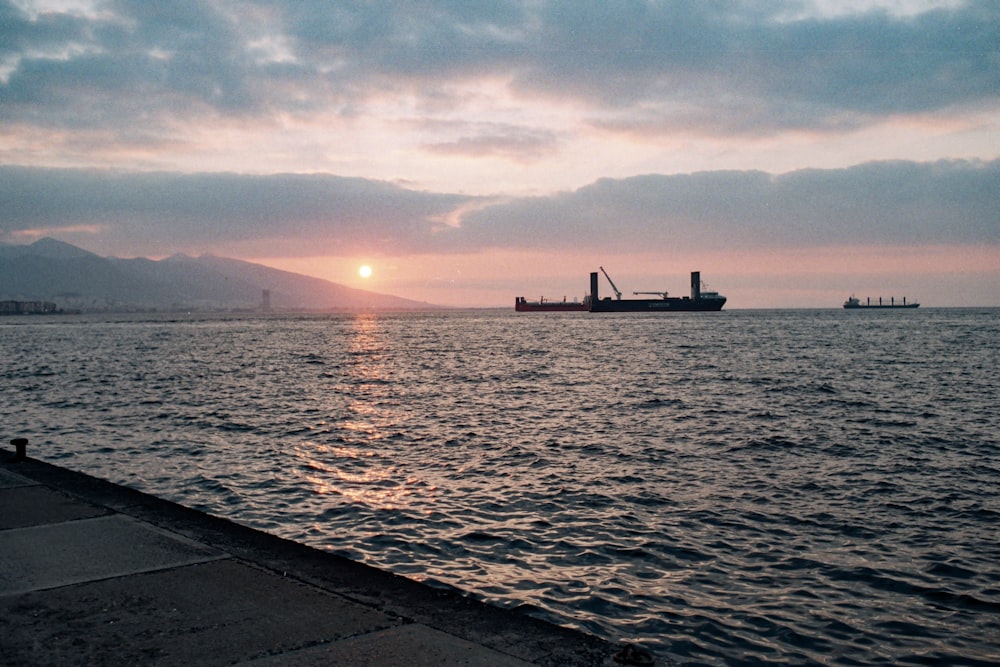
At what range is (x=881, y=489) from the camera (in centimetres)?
1351

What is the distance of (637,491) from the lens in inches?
523

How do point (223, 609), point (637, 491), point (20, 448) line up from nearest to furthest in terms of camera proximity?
1. point (223, 609)
2. point (20, 448)
3. point (637, 491)

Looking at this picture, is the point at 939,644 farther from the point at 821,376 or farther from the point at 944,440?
the point at 821,376

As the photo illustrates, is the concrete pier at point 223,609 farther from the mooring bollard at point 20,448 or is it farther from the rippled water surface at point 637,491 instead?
the mooring bollard at point 20,448

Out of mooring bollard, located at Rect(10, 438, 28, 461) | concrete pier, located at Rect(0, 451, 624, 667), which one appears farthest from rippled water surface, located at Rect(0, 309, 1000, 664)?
mooring bollard, located at Rect(10, 438, 28, 461)

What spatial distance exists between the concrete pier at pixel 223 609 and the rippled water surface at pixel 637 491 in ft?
7.29

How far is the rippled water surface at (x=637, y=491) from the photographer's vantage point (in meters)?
7.74

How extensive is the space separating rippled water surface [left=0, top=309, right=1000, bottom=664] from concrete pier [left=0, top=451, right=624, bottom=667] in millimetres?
2221

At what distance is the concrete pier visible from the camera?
15.3 ft

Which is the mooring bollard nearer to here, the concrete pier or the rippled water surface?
the rippled water surface

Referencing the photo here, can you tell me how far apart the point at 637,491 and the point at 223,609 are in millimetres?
9145

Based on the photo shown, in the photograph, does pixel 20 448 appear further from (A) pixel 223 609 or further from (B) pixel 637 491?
(B) pixel 637 491

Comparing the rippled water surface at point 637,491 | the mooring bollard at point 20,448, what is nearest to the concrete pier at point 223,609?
the rippled water surface at point 637,491

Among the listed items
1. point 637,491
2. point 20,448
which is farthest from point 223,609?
point 637,491
